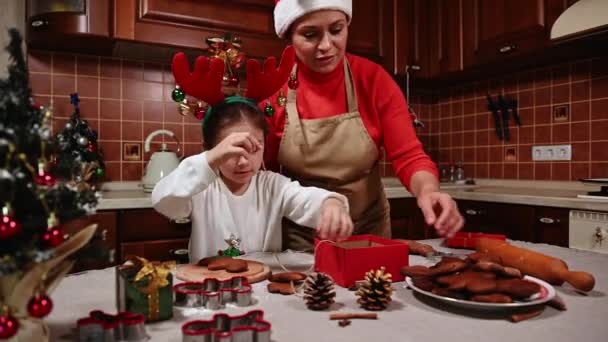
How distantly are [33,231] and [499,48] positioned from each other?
2.36 meters

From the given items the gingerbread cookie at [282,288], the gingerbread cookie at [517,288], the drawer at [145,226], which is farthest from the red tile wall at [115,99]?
the gingerbread cookie at [517,288]

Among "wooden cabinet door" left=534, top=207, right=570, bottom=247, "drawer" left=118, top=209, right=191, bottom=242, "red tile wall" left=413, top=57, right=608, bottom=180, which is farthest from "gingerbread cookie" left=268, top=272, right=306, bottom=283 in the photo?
"red tile wall" left=413, top=57, right=608, bottom=180

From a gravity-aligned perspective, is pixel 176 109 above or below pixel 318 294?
above

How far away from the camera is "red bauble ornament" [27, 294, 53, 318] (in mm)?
473

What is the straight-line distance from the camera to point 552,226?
77.9 inches

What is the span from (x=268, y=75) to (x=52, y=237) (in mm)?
794

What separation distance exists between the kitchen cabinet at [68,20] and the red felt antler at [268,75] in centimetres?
107

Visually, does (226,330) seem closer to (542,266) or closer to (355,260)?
(355,260)

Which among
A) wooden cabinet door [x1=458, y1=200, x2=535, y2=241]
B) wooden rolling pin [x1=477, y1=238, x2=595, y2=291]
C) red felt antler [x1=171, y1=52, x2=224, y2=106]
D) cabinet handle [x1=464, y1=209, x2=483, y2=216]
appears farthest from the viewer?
cabinet handle [x1=464, y1=209, x2=483, y2=216]

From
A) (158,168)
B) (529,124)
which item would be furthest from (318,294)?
(529,124)

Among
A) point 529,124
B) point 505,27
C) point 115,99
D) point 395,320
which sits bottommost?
point 395,320

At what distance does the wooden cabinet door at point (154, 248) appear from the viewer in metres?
1.87

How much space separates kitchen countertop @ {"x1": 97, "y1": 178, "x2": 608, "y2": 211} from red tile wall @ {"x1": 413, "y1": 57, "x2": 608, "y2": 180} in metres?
0.05

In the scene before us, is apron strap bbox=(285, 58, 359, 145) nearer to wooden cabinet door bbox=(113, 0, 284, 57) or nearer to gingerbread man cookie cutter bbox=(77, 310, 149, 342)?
wooden cabinet door bbox=(113, 0, 284, 57)
